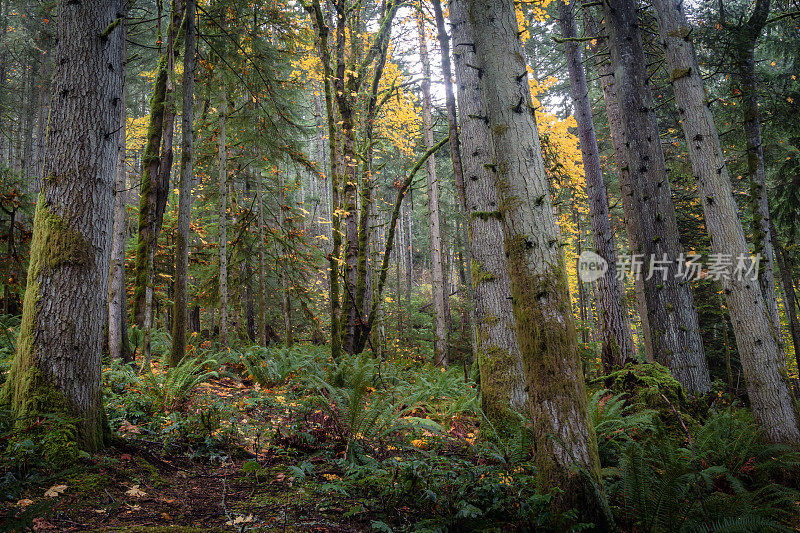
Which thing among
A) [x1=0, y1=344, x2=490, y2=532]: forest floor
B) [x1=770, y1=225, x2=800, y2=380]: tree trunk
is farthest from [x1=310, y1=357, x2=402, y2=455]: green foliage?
[x1=770, y1=225, x2=800, y2=380]: tree trunk

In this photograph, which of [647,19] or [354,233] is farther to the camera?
[647,19]

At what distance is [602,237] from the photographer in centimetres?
845

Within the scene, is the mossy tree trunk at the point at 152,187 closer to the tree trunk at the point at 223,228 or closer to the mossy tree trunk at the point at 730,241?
the tree trunk at the point at 223,228

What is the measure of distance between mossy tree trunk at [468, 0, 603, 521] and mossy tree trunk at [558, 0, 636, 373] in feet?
19.7

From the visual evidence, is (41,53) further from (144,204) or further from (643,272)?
(643,272)

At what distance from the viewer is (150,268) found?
6738 millimetres

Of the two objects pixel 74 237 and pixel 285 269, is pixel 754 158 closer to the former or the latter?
pixel 285 269

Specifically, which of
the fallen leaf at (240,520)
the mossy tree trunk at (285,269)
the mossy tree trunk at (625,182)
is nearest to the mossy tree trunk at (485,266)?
the mossy tree trunk at (625,182)

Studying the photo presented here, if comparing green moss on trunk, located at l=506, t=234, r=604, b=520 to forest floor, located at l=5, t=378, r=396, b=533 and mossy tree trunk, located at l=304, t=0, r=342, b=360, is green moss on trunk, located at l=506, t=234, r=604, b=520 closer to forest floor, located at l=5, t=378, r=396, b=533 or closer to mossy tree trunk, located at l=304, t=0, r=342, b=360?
forest floor, located at l=5, t=378, r=396, b=533

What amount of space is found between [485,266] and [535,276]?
2.50m

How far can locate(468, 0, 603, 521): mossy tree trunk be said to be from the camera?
2258mm

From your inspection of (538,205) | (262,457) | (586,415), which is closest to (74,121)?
(262,457)

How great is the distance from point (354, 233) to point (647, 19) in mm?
8253

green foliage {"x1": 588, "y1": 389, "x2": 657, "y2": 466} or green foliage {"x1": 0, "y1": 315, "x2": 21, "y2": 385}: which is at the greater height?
green foliage {"x1": 0, "y1": 315, "x2": 21, "y2": 385}
